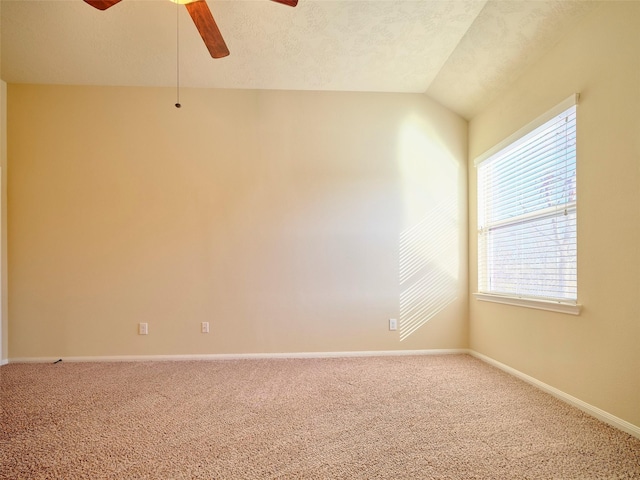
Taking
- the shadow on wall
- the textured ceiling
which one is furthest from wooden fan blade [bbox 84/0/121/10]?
the shadow on wall

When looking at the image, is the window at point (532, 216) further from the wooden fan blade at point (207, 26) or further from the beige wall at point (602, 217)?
the wooden fan blade at point (207, 26)

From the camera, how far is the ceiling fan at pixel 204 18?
1.66m

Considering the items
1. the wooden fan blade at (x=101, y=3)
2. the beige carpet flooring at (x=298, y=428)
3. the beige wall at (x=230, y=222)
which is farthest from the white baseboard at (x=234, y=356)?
the wooden fan blade at (x=101, y=3)

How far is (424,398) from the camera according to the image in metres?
2.18

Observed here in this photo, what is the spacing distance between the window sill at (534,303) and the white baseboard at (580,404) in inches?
21.9

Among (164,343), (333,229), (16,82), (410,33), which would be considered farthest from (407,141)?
(16,82)

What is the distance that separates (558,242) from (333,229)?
1.90 metres

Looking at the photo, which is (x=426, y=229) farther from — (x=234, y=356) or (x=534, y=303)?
(x=234, y=356)

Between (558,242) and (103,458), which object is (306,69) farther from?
(103,458)

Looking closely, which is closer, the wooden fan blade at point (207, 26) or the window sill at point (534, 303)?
A: the wooden fan blade at point (207, 26)

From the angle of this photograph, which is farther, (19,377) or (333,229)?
(333,229)

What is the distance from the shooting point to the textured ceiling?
2361 millimetres

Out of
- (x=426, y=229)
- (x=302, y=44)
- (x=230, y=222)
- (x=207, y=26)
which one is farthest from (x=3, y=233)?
(x=426, y=229)

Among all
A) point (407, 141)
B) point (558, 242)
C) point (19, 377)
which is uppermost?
point (407, 141)
